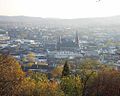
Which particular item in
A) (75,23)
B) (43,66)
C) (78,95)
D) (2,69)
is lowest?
(75,23)

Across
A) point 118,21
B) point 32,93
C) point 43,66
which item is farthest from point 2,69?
point 118,21

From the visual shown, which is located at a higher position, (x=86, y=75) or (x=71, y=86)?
(x=86, y=75)

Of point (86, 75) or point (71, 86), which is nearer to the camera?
point (86, 75)

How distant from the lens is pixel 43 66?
45469 mm

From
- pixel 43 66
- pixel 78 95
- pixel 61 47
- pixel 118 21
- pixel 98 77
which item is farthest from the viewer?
pixel 118 21

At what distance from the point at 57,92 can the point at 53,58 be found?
39044 millimetres

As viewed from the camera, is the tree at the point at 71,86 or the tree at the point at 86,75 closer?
the tree at the point at 86,75

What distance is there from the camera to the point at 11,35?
105938 millimetres

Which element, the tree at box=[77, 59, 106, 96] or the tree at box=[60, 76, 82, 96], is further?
the tree at box=[60, 76, 82, 96]

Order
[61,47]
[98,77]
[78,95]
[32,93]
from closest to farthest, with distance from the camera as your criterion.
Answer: [32,93] < [78,95] < [98,77] < [61,47]

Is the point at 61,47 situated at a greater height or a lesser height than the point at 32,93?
lesser

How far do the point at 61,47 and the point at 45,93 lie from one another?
56.5m

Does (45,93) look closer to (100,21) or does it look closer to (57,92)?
(57,92)

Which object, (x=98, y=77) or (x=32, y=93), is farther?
(x=98, y=77)
